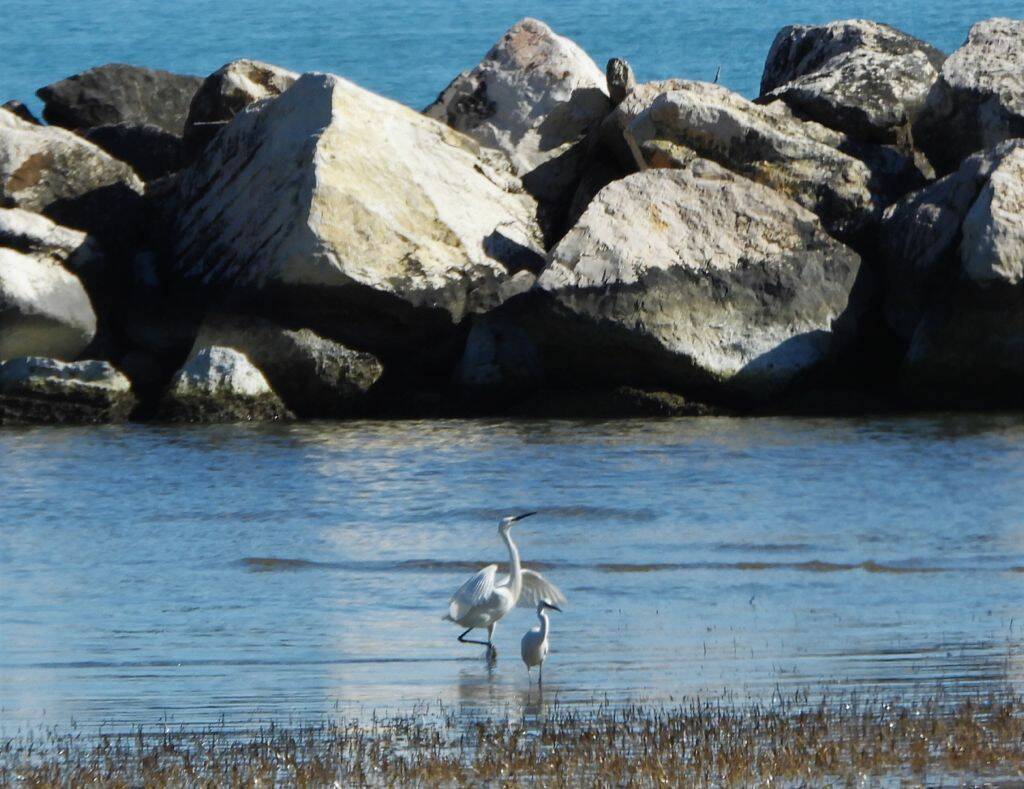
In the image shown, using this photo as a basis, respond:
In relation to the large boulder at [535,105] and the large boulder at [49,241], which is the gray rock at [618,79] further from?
the large boulder at [49,241]

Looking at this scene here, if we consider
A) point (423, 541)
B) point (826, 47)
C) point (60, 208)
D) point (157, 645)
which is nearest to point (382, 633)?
point (157, 645)

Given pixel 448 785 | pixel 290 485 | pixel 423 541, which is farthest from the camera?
pixel 290 485

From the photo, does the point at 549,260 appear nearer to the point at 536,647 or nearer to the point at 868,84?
the point at 868,84

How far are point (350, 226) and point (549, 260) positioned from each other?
2.06 metres

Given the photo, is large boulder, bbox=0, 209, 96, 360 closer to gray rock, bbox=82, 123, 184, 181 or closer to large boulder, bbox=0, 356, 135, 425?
large boulder, bbox=0, 356, 135, 425

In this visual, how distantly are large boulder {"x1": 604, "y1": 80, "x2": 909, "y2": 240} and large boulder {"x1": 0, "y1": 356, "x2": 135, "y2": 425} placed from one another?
6.18m

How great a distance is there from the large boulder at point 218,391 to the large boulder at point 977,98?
810cm

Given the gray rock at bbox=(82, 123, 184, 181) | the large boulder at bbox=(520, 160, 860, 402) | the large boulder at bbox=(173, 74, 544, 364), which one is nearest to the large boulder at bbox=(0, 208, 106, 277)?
the large boulder at bbox=(173, 74, 544, 364)

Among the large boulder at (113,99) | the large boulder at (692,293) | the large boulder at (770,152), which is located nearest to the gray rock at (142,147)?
the large boulder at (113,99)

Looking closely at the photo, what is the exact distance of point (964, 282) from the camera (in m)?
17.9

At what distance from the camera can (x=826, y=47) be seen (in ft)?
76.1

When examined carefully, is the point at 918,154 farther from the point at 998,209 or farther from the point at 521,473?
the point at 521,473

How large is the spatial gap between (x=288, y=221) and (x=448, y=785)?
1312cm

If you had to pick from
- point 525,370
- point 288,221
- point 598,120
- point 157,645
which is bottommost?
point 157,645
